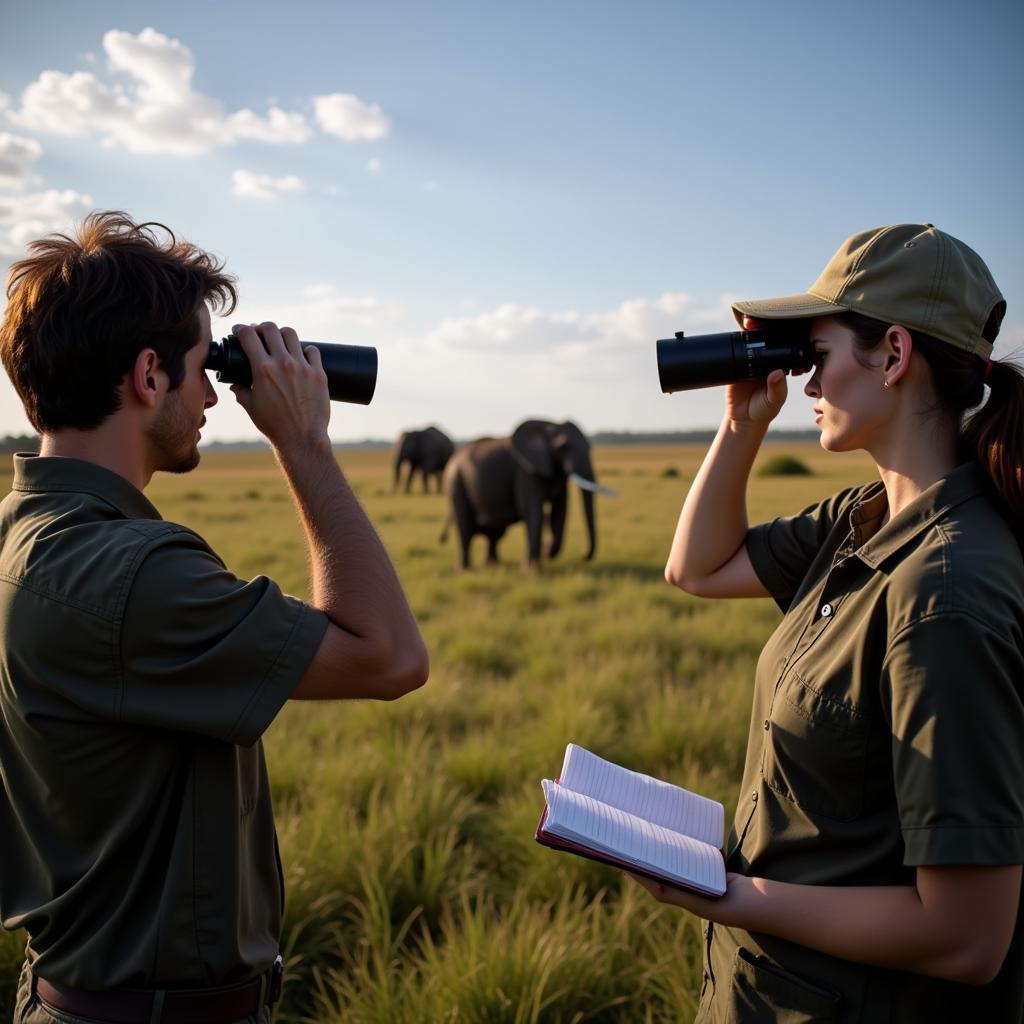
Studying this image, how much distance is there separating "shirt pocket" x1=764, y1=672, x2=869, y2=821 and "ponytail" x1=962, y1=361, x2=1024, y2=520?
15.3 inches

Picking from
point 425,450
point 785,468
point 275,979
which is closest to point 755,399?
point 275,979

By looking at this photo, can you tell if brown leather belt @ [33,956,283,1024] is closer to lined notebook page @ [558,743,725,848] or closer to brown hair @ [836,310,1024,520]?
lined notebook page @ [558,743,725,848]

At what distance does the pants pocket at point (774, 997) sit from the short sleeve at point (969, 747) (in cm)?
35

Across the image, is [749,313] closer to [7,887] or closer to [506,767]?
[7,887]

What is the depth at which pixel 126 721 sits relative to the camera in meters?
1.31

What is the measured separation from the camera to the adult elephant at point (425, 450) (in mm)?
26203

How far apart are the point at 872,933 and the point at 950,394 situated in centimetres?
82

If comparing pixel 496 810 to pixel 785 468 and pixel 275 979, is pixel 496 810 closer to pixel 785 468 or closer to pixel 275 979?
pixel 275 979

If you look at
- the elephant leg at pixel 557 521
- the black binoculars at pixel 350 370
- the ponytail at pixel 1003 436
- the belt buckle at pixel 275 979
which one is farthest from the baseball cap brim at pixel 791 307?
the elephant leg at pixel 557 521

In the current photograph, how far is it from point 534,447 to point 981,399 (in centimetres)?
915

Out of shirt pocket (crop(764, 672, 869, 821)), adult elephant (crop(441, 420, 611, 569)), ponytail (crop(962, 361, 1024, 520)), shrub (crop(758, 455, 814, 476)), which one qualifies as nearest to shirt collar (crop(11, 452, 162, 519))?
shirt pocket (crop(764, 672, 869, 821))

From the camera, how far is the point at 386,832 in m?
3.29

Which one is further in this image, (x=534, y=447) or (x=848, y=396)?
A: (x=534, y=447)

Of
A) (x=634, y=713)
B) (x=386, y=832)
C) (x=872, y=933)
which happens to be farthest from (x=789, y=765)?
(x=634, y=713)
